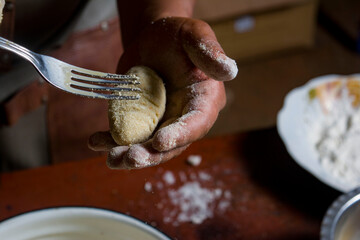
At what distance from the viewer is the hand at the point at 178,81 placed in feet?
1.49

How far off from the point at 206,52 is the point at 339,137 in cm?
46

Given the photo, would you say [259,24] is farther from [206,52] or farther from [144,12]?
[206,52]

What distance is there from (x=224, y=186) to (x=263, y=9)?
1.07 m

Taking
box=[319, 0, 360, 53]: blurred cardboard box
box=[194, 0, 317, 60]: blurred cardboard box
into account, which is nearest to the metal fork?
box=[194, 0, 317, 60]: blurred cardboard box

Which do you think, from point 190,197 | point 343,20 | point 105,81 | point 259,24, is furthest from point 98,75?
point 343,20

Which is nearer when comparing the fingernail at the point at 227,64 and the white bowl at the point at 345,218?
the fingernail at the point at 227,64

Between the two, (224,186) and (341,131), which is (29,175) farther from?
(341,131)

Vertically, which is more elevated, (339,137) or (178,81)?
(178,81)

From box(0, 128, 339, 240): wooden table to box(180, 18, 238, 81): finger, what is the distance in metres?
0.27

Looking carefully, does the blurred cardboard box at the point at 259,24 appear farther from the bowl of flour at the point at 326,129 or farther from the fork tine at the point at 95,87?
the fork tine at the point at 95,87

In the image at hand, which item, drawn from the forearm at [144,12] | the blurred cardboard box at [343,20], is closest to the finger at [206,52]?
the forearm at [144,12]

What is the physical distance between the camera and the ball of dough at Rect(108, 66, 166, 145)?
0.50 m

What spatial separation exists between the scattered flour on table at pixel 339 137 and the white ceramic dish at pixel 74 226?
36cm

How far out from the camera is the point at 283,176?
75 centimetres
